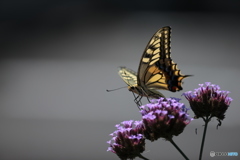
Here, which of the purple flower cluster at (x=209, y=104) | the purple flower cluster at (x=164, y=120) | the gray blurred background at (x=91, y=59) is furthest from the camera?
the gray blurred background at (x=91, y=59)

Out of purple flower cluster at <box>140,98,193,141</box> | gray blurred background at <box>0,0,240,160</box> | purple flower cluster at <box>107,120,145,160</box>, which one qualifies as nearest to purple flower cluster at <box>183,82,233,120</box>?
purple flower cluster at <box>140,98,193,141</box>

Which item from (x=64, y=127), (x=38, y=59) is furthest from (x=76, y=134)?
(x=38, y=59)

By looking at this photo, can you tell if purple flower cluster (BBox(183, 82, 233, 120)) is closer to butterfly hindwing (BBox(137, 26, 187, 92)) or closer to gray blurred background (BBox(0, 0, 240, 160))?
butterfly hindwing (BBox(137, 26, 187, 92))

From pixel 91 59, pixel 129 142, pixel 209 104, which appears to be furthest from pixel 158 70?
pixel 91 59

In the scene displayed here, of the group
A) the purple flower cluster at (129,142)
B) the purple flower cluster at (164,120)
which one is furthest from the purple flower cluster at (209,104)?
the purple flower cluster at (129,142)

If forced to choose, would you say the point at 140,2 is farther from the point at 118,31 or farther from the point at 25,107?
the point at 25,107

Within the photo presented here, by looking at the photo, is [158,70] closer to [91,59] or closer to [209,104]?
[209,104]

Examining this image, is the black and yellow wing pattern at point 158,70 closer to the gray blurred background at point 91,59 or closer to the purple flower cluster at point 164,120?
the purple flower cluster at point 164,120
